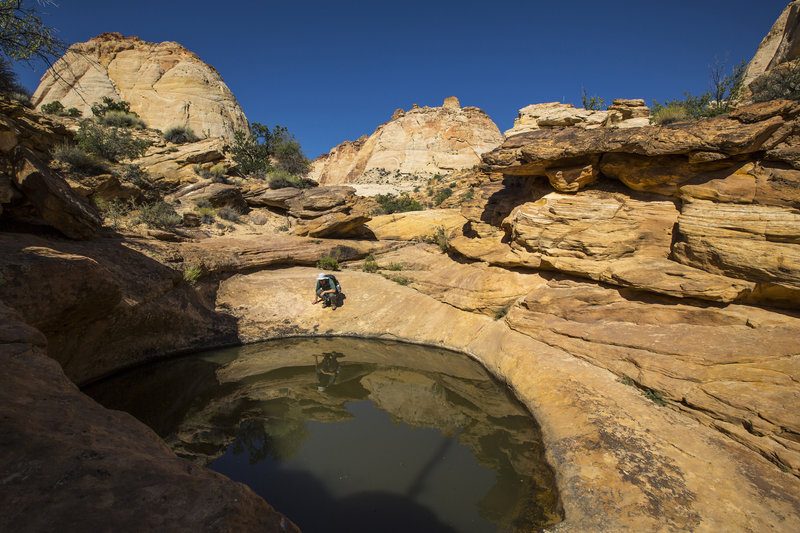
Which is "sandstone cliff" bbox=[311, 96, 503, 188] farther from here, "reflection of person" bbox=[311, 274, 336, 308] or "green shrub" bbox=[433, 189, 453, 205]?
"reflection of person" bbox=[311, 274, 336, 308]

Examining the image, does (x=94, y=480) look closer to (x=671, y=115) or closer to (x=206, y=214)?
(x=671, y=115)

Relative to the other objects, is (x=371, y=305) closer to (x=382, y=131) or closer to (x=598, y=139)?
(x=598, y=139)

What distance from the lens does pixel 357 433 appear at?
6.46m

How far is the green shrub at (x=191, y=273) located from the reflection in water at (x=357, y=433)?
255 cm

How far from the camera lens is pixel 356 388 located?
833 cm

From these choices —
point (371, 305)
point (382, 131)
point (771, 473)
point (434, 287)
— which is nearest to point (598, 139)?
point (434, 287)

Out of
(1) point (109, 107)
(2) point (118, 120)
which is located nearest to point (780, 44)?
(2) point (118, 120)

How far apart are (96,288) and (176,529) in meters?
6.59

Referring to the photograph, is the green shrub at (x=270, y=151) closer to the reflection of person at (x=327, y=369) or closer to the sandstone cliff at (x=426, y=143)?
the reflection of person at (x=327, y=369)

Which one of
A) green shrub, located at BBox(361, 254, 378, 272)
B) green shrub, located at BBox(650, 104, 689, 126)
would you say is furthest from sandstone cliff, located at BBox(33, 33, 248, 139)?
green shrub, located at BBox(650, 104, 689, 126)

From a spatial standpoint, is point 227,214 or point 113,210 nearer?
point 113,210

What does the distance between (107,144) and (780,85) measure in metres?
24.8

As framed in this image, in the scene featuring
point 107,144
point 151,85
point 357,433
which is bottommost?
point 357,433

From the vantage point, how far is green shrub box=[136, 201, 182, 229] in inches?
530
